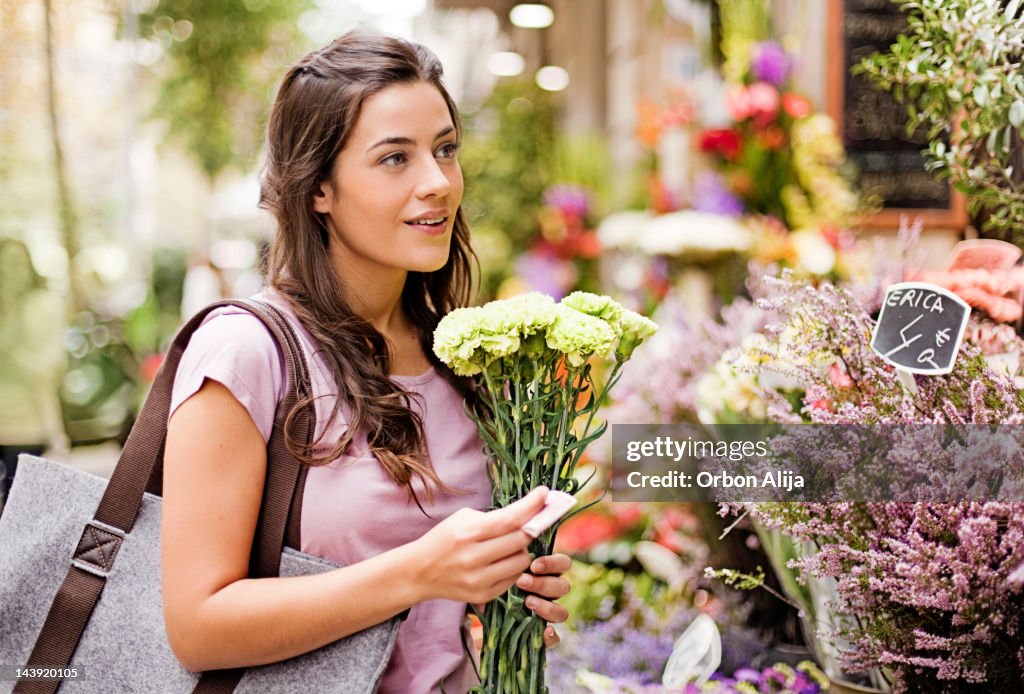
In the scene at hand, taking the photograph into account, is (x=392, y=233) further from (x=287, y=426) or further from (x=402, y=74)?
(x=287, y=426)

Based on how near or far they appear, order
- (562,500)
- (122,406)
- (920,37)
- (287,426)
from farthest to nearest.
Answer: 1. (122,406)
2. (920,37)
3. (287,426)
4. (562,500)

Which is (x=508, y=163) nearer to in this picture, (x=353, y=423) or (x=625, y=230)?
(x=625, y=230)

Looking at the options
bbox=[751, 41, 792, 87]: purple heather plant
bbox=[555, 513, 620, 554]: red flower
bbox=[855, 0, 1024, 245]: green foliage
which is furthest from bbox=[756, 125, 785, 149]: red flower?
bbox=[855, 0, 1024, 245]: green foliage

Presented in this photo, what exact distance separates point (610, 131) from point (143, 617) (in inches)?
284

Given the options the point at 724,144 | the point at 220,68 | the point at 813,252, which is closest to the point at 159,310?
the point at 220,68

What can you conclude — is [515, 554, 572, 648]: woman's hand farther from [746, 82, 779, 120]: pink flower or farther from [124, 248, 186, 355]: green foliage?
[124, 248, 186, 355]: green foliage

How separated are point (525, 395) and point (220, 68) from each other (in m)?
10.7

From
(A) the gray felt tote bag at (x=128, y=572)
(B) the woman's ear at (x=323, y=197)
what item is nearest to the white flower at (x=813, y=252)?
(B) the woman's ear at (x=323, y=197)

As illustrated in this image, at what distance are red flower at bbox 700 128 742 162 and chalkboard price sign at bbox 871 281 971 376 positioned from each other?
2861mm

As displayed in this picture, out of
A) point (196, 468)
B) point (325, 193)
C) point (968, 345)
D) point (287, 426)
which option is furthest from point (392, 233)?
point (968, 345)

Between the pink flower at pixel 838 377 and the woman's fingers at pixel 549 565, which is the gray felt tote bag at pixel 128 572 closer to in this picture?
the woman's fingers at pixel 549 565

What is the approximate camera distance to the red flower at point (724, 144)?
421cm

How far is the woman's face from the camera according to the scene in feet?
4.78

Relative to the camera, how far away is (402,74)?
149 cm
